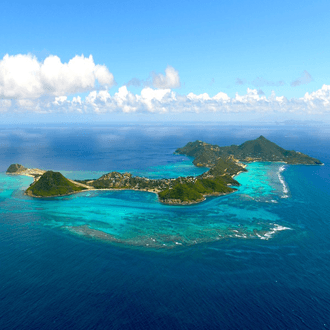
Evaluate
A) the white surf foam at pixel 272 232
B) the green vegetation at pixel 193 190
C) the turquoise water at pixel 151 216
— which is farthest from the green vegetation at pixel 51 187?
the white surf foam at pixel 272 232

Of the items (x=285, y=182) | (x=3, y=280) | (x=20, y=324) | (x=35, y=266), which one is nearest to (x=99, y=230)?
(x=35, y=266)

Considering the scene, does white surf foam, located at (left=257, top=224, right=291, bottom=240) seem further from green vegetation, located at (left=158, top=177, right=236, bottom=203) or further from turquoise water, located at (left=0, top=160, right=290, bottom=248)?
green vegetation, located at (left=158, top=177, right=236, bottom=203)

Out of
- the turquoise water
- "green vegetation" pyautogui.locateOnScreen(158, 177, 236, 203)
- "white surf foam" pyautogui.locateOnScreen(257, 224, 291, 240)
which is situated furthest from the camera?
"green vegetation" pyautogui.locateOnScreen(158, 177, 236, 203)

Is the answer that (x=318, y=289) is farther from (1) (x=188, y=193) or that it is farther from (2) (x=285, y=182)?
(2) (x=285, y=182)

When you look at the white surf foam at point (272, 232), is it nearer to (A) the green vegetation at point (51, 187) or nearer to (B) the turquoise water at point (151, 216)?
(B) the turquoise water at point (151, 216)

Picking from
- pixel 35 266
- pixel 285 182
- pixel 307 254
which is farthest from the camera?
pixel 285 182

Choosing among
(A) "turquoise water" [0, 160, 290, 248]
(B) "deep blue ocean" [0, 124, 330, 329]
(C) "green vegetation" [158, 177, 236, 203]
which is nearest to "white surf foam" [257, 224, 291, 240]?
(A) "turquoise water" [0, 160, 290, 248]

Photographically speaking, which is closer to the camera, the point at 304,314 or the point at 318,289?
the point at 304,314
